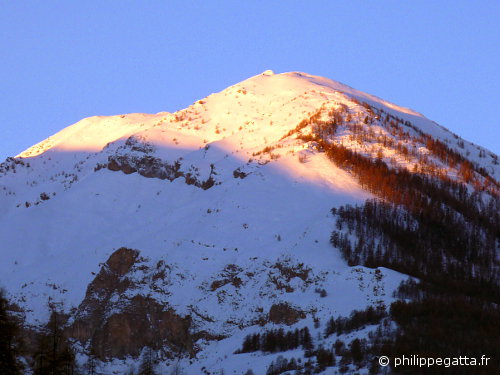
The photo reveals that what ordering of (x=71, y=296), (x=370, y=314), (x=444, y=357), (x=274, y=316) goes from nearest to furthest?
(x=444, y=357) < (x=370, y=314) < (x=274, y=316) < (x=71, y=296)

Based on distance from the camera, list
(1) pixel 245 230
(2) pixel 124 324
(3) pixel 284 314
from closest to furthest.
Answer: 1. (3) pixel 284 314
2. (2) pixel 124 324
3. (1) pixel 245 230

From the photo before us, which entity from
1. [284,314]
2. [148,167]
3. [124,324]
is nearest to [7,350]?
[284,314]

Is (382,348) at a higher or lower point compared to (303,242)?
lower

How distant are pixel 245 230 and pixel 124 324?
16.3m

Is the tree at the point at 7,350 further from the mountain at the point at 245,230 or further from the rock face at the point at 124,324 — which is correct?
the rock face at the point at 124,324

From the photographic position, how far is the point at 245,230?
9350cm

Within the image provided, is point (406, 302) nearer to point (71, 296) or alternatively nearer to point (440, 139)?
point (71, 296)

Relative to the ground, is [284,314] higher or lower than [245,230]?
lower

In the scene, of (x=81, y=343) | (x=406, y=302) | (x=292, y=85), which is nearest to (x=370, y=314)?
(x=406, y=302)

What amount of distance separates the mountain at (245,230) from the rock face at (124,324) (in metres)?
0.15

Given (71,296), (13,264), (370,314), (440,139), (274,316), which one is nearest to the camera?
(370,314)

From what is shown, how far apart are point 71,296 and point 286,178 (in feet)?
85.7

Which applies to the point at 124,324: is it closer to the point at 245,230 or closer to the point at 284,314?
the point at 284,314

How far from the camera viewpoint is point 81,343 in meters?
82.8
